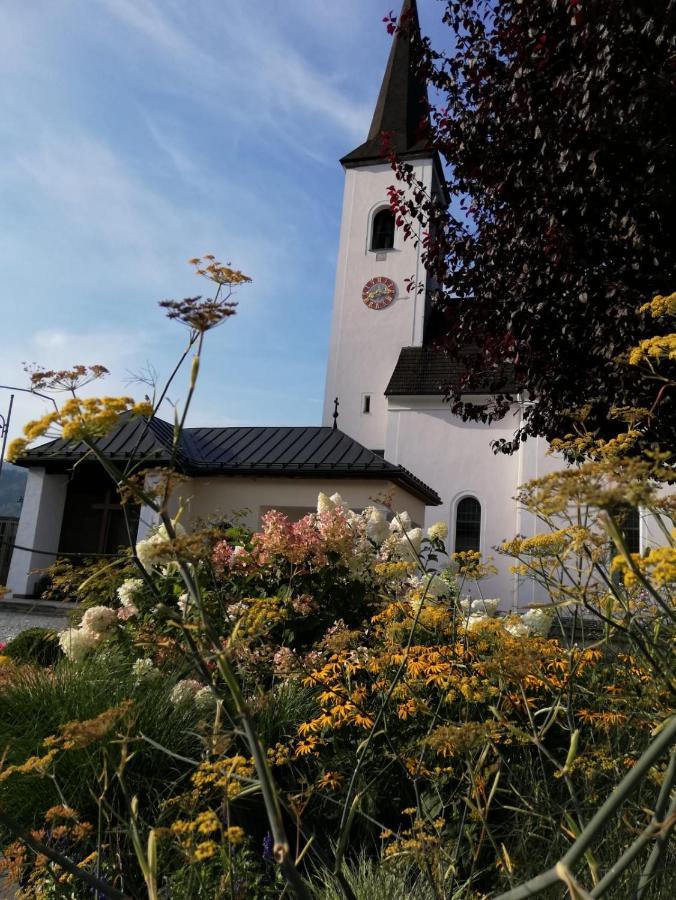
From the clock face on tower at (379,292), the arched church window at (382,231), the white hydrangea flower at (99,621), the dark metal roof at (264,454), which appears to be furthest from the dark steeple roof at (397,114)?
the white hydrangea flower at (99,621)

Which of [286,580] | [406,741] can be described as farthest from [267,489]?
[406,741]

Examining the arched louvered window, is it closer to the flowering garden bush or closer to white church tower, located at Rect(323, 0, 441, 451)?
white church tower, located at Rect(323, 0, 441, 451)

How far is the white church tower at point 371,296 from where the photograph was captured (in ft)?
81.1

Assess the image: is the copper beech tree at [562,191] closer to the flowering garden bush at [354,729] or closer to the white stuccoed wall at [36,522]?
the flowering garden bush at [354,729]

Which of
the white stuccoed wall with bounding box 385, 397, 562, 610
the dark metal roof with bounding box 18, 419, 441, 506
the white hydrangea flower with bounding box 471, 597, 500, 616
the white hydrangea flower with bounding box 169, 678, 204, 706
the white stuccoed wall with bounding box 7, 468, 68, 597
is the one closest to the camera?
the white hydrangea flower with bounding box 169, 678, 204, 706

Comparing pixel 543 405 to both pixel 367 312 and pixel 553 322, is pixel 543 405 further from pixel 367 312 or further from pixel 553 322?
pixel 367 312

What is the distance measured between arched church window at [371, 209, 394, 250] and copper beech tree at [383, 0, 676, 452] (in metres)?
19.4

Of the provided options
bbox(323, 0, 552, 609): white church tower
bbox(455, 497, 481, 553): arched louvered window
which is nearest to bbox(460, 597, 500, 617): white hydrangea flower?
bbox(323, 0, 552, 609): white church tower

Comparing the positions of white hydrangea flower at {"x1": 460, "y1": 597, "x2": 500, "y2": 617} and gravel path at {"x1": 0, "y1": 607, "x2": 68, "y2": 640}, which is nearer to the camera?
white hydrangea flower at {"x1": 460, "y1": 597, "x2": 500, "y2": 617}

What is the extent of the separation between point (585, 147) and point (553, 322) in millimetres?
1545

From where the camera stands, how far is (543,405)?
6973mm

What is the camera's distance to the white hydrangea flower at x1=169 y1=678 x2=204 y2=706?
3430 millimetres

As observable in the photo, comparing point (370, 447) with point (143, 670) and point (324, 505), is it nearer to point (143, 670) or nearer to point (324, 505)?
point (324, 505)

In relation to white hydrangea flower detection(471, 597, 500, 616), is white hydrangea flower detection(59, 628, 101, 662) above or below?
below
